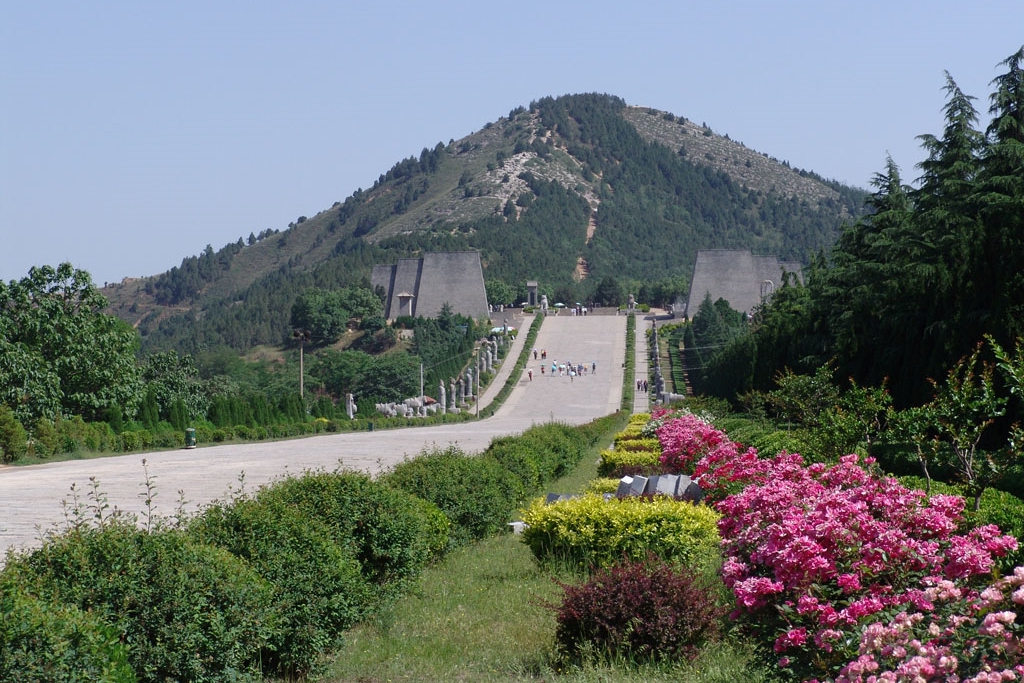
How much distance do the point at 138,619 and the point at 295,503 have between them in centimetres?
193

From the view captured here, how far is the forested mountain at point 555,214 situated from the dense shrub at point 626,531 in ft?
295

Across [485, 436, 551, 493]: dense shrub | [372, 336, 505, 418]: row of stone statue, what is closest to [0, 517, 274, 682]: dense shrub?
[485, 436, 551, 493]: dense shrub

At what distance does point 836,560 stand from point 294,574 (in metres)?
2.10

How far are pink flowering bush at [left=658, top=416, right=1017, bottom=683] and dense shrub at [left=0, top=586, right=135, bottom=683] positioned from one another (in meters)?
2.11

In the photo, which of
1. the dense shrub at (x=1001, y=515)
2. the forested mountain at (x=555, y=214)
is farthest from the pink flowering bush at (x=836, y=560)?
the forested mountain at (x=555, y=214)

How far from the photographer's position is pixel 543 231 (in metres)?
127

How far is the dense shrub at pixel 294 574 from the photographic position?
185 inches

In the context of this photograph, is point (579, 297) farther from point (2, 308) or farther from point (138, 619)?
point (138, 619)

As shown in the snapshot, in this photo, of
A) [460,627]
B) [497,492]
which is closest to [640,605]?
[460,627]

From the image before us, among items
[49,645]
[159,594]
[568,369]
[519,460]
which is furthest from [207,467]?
[568,369]

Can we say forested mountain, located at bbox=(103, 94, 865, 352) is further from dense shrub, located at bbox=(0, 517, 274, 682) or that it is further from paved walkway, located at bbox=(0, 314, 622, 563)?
dense shrub, located at bbox=(0, 517, 274, 682)

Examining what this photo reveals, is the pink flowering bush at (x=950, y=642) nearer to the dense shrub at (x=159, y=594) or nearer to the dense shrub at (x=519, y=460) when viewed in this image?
the dense shrub at (x=159, y=594)

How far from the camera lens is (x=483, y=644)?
5.52m

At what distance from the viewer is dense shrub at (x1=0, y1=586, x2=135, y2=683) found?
10.8 feet
